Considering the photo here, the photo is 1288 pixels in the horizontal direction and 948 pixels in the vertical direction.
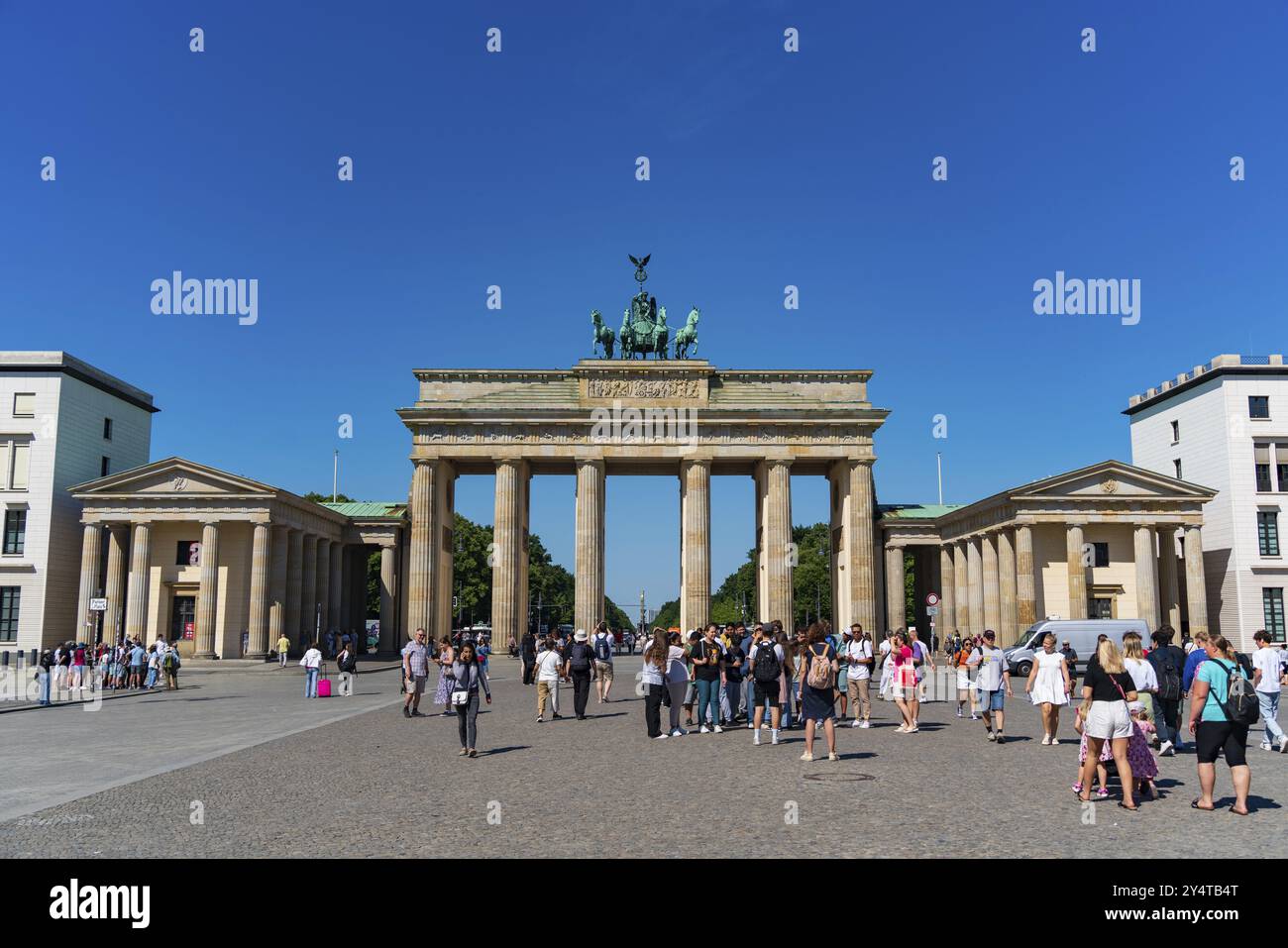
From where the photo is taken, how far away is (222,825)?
34.9 feet

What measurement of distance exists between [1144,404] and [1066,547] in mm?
18456


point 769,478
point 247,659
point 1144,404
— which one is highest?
point 1144,404

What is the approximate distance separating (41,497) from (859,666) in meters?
51.6

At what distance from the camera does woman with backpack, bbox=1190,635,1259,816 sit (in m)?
11.1

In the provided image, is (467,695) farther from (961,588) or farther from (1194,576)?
(961,588)

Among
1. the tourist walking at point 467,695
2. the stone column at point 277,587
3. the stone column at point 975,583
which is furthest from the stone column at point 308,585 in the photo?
the tourist walking at point 467,695

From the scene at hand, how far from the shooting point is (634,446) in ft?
207

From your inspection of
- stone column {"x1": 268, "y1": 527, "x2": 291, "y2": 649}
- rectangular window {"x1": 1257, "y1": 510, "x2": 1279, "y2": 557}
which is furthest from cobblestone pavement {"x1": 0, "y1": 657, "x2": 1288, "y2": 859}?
rectangular window {"x1": 1257, "y1": 510, "x2": 1279, "y2": 557}

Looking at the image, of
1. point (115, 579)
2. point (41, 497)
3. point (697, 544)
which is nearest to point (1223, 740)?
point (697, 544)
